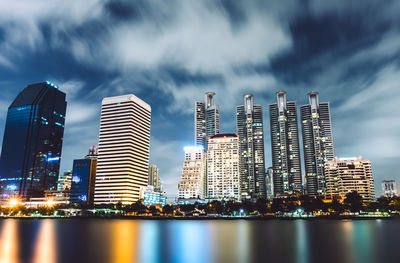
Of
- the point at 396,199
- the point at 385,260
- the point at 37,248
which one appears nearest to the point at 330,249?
the point at 385,260

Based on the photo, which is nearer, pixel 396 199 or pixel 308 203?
pixel 308 203

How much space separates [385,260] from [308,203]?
14199 centimetres

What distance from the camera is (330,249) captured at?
52.4 metres

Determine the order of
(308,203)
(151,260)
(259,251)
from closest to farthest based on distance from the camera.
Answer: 1. (151,260)
2. (259,251)
3. (308,203)

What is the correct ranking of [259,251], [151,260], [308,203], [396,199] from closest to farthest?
1. [151,260]
2. [259,251]
3. [308,203]
4. [396,199]

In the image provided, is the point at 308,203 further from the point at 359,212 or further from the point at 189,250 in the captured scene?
the point at 189,250

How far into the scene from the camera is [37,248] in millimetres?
54688

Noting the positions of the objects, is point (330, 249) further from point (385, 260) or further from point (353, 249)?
point (385, 260)

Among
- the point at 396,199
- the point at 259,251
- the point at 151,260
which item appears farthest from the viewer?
the point at 396,199

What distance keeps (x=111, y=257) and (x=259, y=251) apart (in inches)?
940

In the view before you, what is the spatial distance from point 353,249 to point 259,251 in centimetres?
1680

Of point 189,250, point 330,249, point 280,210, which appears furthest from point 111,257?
point 280,210

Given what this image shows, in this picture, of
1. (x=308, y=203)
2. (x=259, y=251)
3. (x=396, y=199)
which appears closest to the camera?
(x=259, y=251)

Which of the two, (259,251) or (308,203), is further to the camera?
(308,203)
